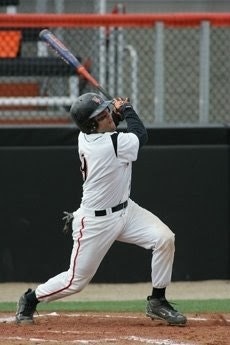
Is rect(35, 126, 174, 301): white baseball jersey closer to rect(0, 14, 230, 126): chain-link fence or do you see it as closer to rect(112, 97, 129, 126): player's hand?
rect(112, 97, 129, 126): player's hand

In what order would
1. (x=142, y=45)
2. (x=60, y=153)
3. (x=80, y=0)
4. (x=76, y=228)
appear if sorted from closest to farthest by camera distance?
(x=76, y=228), (x=60, y=153), (x=142, y=45), (x=80, y=0)

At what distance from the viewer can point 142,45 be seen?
33.1 ft

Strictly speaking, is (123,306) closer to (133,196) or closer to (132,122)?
(133,196)

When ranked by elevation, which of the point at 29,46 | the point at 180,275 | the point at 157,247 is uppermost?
the point at 29,46

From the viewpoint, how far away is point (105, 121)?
6.77 meters

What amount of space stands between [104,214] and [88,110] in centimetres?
74

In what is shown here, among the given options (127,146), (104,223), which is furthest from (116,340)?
(127,146)

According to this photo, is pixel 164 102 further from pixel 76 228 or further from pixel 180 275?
pixel 76 228

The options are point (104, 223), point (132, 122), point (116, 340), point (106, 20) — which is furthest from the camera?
point (106, 20)

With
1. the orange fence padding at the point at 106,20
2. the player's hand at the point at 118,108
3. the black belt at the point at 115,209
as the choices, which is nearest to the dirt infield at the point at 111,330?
the black belt at the point at 115,209

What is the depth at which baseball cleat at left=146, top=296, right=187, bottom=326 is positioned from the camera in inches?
273

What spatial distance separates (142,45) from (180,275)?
8.04 ft

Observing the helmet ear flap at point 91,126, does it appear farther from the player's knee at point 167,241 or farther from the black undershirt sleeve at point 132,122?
the player's knee at point 167,241

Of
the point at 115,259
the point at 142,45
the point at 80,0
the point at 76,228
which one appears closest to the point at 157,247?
the point at 76,228
